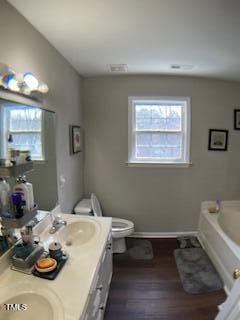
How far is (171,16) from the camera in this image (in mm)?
1372

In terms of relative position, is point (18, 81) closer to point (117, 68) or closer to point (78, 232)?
point (78, 232)

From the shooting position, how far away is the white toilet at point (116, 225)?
249cm

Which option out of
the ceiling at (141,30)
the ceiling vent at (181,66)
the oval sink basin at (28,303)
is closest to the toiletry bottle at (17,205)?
the oval sink basin at (28,303)

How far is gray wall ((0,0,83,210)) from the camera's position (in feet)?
4.17

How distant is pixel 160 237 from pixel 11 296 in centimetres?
243

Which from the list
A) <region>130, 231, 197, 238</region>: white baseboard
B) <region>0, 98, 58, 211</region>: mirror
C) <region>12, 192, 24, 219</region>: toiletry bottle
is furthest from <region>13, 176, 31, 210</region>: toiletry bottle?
<region>130, 231, 197, 238</region>: white baseboard

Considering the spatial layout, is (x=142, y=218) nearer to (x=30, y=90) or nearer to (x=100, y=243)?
(x=100, y=243)

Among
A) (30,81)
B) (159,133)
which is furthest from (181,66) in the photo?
(30,81)

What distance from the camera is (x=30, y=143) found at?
1.52 meters

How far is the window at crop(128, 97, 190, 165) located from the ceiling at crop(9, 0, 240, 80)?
69cm

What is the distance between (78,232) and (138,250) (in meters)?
1.25

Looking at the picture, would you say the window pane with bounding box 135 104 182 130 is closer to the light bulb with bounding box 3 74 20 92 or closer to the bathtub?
the bathtub

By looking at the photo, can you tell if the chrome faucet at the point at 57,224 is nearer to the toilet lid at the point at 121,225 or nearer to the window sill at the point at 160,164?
the toilet lid at the point at 121,225

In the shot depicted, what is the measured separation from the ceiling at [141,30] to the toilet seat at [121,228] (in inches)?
78.0
